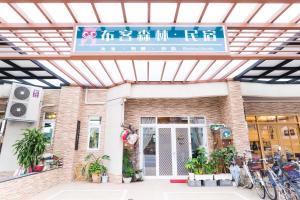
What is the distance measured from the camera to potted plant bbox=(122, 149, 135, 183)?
6863 millimetres

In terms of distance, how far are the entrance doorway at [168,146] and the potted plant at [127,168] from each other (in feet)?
1.90

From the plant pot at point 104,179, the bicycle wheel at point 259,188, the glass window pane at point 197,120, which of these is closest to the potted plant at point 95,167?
the plant pot at point 104,179

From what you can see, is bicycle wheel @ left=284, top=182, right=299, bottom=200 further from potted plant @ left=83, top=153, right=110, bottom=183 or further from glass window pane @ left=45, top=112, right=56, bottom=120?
glass window pane @ left=45, top=112, right=56, bottom=120

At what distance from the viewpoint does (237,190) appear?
5.56m

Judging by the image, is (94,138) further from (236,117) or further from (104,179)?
(236,117)

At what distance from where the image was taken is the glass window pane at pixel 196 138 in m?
7.79

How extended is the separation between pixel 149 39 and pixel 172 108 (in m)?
5.43

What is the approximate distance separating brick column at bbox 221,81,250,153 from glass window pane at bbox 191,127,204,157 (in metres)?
1.16

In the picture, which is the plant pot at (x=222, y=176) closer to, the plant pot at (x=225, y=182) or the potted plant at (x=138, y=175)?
the plant pot at (x=225, y=182)

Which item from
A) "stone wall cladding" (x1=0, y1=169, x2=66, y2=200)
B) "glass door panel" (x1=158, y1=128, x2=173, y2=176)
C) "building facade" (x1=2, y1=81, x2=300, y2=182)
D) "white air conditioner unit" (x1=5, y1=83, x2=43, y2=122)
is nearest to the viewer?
"stone wall cladding" (x1=0, y1=169, x2=66, y2=200)

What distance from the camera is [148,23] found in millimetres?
3102

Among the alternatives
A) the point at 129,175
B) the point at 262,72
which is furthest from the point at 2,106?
the point at 262,72

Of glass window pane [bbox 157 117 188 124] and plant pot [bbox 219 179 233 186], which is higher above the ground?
glass window pane [bbox 157 117 188 124]

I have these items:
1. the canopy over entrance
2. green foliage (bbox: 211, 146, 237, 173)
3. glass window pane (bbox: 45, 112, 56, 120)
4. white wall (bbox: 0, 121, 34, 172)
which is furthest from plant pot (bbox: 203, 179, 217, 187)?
white wall (bbox: 0, 121, 34, 172)
